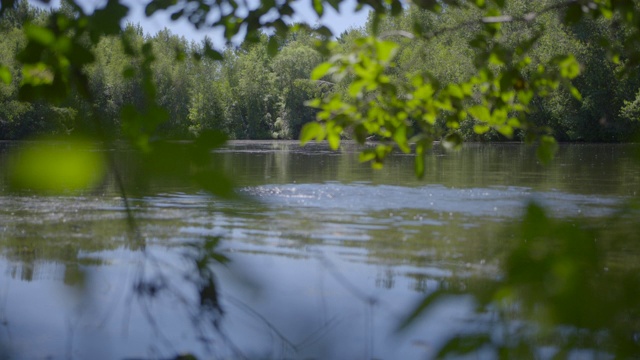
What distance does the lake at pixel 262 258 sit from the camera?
0.95 meters

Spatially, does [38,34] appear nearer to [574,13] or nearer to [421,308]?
[421,308]

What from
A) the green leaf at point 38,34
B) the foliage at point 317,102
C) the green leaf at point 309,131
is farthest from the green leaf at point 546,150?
the green leaf at point 38,34

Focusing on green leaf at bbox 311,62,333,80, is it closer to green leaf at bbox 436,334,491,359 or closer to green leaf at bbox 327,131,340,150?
green leaf at bbox 327,131,340,150

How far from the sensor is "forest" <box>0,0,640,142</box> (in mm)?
1156

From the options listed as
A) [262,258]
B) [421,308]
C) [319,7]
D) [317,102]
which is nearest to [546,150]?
[317,102]

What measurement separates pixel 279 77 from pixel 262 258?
7169 cm

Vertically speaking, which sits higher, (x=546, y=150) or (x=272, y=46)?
(x=272, y=46)

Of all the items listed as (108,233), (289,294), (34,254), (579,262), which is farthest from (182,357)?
(108,233)

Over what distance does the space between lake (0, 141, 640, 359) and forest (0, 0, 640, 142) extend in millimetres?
96

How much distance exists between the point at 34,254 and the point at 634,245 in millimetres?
5963

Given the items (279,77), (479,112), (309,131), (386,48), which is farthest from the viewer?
(279,77)

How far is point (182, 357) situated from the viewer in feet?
7.27

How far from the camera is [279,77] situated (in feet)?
237

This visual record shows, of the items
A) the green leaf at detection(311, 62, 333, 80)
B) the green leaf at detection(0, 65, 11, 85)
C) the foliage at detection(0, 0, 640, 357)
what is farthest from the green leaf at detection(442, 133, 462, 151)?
the green leaf at detection(0, 65, 11, 85)
